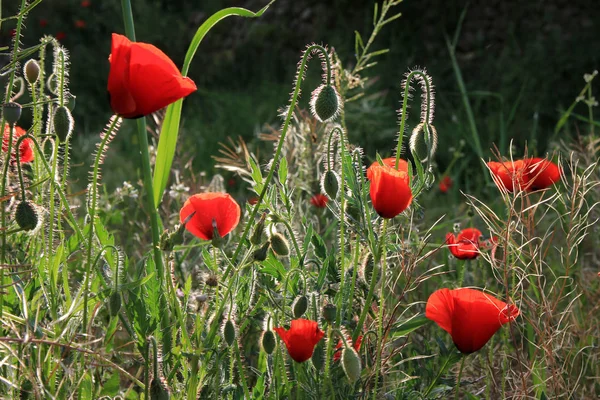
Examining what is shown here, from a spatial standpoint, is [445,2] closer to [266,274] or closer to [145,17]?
[145,17]

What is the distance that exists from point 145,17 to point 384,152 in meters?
2.86

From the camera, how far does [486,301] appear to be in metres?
1.30

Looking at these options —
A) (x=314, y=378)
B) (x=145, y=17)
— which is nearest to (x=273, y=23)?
(x=145, y=17)

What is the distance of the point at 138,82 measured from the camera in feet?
3.98

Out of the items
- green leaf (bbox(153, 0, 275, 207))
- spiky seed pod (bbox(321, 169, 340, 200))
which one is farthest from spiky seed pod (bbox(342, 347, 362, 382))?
green leaf (bbox(153, 0, 275, 207))

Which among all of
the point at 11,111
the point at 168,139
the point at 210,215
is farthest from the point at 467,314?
the point at 11,111

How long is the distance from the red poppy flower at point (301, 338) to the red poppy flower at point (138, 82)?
39 cm

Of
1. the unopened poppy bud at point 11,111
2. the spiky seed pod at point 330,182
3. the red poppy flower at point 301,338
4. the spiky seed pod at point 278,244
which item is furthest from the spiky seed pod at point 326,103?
the unopened poppy bud at point 11,111

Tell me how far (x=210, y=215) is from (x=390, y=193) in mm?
361

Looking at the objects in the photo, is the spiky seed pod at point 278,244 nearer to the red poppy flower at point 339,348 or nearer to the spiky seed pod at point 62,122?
the red poppy flower at point 339,348

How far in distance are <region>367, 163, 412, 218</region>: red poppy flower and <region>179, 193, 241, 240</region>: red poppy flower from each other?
1.05ft

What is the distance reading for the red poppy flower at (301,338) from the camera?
4.25 feet

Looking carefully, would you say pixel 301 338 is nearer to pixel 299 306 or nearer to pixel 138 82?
pixel 299 306

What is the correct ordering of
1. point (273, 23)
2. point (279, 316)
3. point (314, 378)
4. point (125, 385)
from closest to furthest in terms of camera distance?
point (314, 378)
point (279, 316)
point (125, 385)
point (273, 23)
